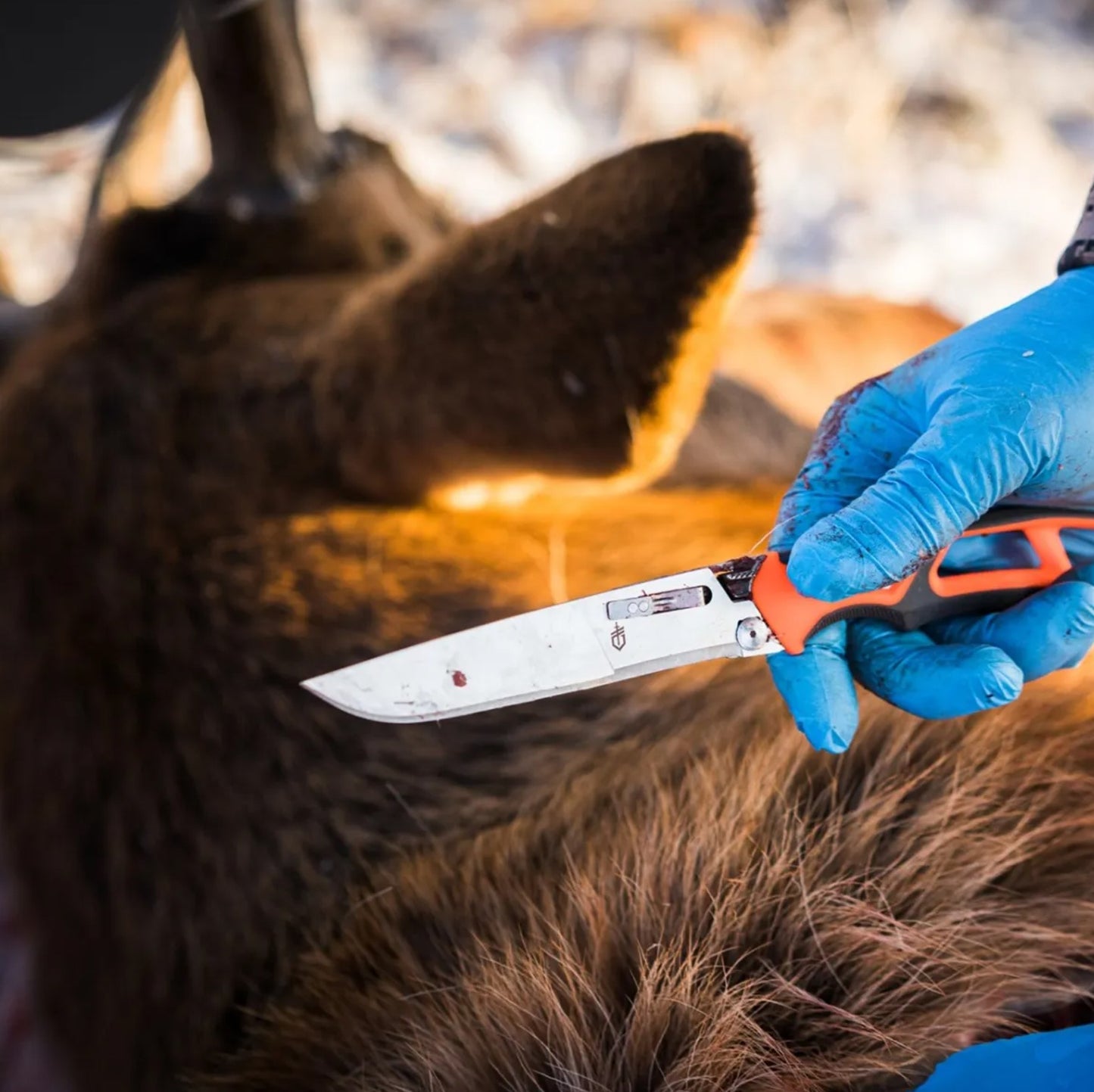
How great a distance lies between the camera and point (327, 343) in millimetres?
845

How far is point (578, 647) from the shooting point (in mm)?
587

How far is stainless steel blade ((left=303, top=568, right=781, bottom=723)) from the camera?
0.58m

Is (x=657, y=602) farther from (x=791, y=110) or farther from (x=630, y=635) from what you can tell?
(x=791, y=110)

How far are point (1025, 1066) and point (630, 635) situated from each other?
33 cm

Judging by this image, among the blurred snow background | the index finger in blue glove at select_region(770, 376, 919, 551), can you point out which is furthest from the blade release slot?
the blurred snow background

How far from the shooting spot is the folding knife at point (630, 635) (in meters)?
0.58

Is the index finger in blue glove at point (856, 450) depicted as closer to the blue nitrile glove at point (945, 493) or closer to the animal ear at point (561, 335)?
the blue nitrile glove at point (945, 493)

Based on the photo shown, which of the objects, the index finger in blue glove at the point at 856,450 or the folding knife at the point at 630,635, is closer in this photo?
the folding knife at the point at 630,635

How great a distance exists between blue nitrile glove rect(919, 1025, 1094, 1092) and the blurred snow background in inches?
64.4

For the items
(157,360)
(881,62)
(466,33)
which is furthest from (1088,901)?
(466,33)

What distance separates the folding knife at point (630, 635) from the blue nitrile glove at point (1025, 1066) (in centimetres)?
25

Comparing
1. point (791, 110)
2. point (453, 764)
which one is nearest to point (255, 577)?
point (453, 764)

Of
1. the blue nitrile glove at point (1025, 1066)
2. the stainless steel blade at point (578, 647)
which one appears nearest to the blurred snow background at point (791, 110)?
the stainless steel blade at point (578, 647)

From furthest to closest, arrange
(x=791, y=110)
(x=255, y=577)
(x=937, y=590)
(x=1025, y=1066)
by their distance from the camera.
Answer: (x=791, y=110), (x=255, y=577), (x=937, y=590), (x=1025, y=1066)
